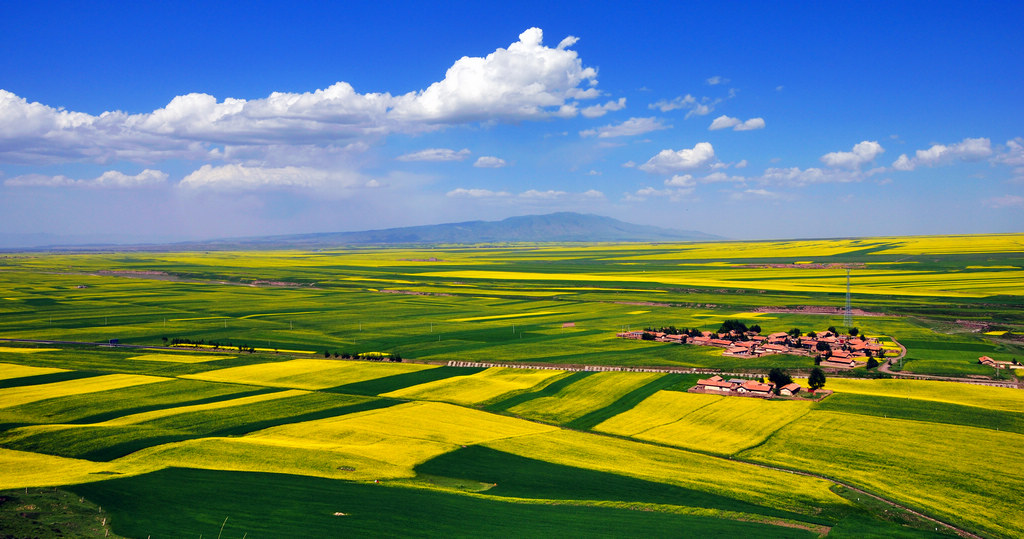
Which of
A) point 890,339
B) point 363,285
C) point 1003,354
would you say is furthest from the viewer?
point 363,285

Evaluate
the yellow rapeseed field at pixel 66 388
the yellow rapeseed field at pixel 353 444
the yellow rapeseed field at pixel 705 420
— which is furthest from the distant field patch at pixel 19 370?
the yellow rapeseed field at pixel 705 420

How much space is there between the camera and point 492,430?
144 feet

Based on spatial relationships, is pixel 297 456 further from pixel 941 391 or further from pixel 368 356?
pixel 941 391

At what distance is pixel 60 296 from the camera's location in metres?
131

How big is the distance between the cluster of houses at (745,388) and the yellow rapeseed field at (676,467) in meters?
15.8

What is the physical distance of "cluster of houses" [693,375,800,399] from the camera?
175ft

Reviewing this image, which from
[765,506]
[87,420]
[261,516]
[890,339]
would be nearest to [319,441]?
[261,516]

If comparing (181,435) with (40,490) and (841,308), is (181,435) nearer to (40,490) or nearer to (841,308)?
(40,490)

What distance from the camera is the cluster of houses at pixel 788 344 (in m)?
69.3

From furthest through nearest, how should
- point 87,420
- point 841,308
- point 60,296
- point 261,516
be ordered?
point 60,296 → point 841,308 → point 87,420 → point 261,516

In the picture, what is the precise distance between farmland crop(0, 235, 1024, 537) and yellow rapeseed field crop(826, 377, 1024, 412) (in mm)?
375

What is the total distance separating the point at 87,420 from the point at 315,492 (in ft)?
77.9

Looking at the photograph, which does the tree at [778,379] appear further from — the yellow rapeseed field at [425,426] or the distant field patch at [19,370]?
the distant field patch at [19,370]

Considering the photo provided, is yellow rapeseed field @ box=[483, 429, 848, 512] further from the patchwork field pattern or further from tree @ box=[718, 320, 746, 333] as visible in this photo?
tree @ box=[718, 320, 746, 333]
